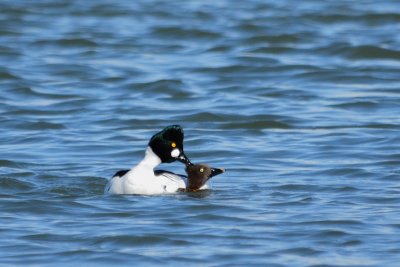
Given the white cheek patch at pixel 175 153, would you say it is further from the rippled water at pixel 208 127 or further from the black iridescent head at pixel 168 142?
the rippled water at pixel 208 127

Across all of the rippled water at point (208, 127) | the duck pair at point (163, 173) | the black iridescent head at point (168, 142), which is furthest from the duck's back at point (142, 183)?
the black iridescent head at point (168, 142)

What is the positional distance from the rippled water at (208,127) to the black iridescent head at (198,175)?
19 cm

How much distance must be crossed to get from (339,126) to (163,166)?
2.88 meters

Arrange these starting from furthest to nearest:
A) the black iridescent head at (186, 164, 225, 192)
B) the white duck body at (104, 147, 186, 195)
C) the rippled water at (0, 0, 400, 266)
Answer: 1. the black iridescent head at (186, 164, 225, 192)
2. the white duck body at (104, 147, 186, 195)
3. the rippled water at (0, 0, 400, 266)

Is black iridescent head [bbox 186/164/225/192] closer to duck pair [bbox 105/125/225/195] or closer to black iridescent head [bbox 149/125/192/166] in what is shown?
duck pair [bbox 105/125/225/195]

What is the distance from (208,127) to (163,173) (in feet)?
14.3

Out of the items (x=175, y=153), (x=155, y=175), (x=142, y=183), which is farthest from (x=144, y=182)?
(x=175, y=153)

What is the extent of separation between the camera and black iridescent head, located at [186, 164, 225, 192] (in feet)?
40.1

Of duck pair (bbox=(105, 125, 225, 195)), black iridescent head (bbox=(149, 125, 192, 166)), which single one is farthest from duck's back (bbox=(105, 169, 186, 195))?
black iridescent head (bbox=(149, 125, 192, 166))

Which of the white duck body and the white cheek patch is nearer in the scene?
the white duck body

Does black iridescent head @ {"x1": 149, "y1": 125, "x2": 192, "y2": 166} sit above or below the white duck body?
above

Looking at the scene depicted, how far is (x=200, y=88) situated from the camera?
770 inches

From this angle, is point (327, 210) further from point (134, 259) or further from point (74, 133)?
point (74, 133)

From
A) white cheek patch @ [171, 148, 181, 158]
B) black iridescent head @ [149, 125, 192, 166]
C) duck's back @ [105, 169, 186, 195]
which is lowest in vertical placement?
duck's back @ [105, 169, 186, 195]
